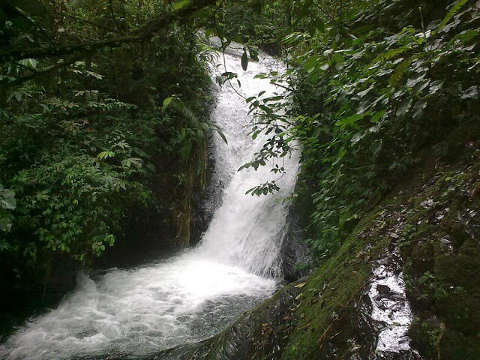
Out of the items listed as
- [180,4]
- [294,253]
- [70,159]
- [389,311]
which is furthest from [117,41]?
[294,253]

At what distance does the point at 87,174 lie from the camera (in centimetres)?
411

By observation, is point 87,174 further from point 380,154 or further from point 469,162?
point 469,162

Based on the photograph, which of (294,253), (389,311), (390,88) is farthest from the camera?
(294,253)

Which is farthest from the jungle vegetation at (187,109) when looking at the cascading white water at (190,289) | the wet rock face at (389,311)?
the wet rock face at (389,311)

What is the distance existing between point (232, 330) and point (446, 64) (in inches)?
87.7

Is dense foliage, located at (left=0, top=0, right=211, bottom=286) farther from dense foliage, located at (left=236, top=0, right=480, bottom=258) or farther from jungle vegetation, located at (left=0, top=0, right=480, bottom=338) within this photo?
dense foliage, located at (left=236, top=0, right=480, bottom=258)

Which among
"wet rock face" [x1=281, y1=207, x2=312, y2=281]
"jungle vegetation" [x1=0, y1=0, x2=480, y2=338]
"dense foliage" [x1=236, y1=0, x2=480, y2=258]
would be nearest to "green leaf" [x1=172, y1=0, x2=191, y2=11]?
"jungle vegetation" [x1=0, y1=0, x2=480, y2=338]

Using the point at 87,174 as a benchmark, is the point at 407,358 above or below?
below

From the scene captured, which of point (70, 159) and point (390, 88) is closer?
point (390, 88)

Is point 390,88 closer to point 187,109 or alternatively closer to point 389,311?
point 389,311

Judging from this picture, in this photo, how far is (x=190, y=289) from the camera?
508 centimetres

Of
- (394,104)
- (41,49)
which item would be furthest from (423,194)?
(41,49)

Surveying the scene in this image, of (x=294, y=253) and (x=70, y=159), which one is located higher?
(x=70, y=159)

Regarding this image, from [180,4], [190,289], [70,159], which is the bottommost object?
[190,289]
